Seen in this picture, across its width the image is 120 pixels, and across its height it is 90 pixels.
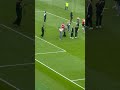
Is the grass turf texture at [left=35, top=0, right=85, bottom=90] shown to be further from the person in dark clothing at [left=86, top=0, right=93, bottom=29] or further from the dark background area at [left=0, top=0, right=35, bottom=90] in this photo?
the person in dark clothing at [left=86, top=0, right=93, bottom=29]

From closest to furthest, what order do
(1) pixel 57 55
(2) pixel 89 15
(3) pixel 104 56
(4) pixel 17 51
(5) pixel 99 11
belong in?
1. (3) pixel 104 56
2. (4) pixel 17 51
3. (1) pixel 57 55
4. (2) pixel 89 15
5. (5) pixel 99 11

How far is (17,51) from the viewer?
2114 centimetres

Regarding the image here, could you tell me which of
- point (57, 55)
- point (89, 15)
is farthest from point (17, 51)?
point (89, 15)

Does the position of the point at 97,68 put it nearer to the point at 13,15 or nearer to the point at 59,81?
the point at 59,81

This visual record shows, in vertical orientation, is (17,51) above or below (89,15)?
below

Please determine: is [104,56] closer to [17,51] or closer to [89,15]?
[17,51]

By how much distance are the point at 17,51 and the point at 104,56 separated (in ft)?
14.2

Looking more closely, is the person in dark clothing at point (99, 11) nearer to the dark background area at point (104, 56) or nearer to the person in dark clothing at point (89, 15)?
the dark background area at point (104, 56)

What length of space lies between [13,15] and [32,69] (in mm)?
11727

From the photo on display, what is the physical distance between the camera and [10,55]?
20.4 metres

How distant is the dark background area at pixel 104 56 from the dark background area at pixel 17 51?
2.56 metres

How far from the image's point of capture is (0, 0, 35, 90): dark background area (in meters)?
17.0

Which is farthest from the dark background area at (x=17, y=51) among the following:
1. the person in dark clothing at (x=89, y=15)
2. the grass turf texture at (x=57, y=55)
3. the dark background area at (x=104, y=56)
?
the person in dark clothing at (x=89, y=15)

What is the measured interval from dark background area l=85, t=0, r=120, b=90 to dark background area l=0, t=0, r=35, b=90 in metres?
2.56
